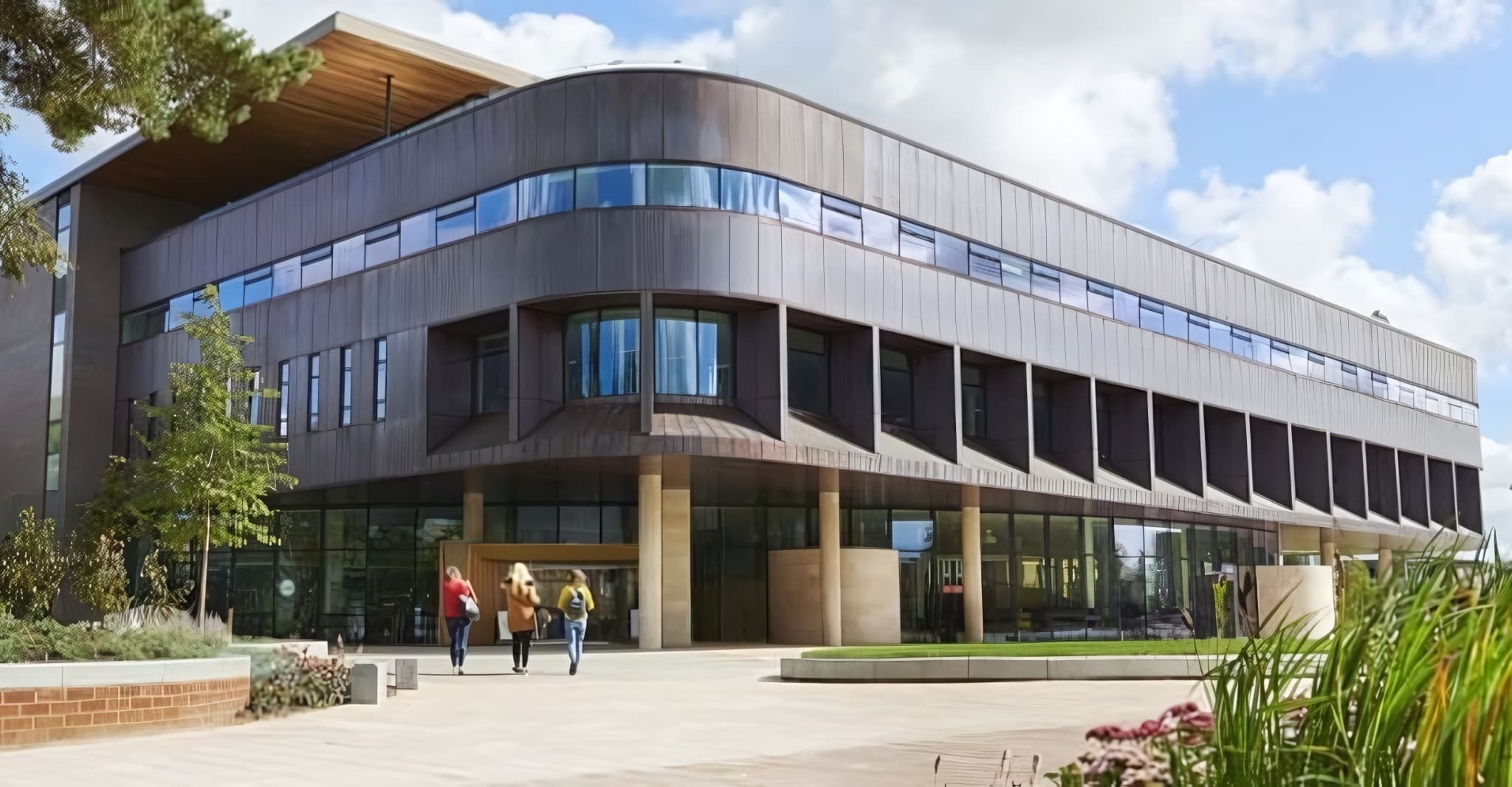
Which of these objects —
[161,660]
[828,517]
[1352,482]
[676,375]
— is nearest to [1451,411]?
[1352,482]

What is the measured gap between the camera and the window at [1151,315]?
4581 cm

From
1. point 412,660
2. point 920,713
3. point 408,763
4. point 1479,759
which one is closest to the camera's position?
point 1479,759

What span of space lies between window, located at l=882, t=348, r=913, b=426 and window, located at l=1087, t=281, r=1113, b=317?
7.69 m

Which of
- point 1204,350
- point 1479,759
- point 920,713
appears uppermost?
point 1204,350

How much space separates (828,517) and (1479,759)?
32.1 meters

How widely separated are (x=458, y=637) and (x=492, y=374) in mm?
13141

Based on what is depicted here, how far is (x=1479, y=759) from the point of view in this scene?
171 inches

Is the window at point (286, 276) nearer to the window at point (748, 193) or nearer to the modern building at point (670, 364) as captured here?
the modern building at point (670, 364)

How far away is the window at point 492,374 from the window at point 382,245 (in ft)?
11.1

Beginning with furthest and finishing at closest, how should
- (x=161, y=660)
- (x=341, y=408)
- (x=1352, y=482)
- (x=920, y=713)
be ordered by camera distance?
1. (x=1352, y=482)
2. (x=341, y=408)
3. (x=920, y=713)
4. (x=161, y=660)

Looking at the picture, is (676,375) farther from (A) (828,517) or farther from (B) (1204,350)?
(B) (1204,350)

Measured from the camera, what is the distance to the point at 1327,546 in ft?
193

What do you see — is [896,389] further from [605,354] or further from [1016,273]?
[605,354]

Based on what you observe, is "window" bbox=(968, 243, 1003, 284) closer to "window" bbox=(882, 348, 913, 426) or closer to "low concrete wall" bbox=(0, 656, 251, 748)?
"window" bbox=(882, 348, 913, 426)
